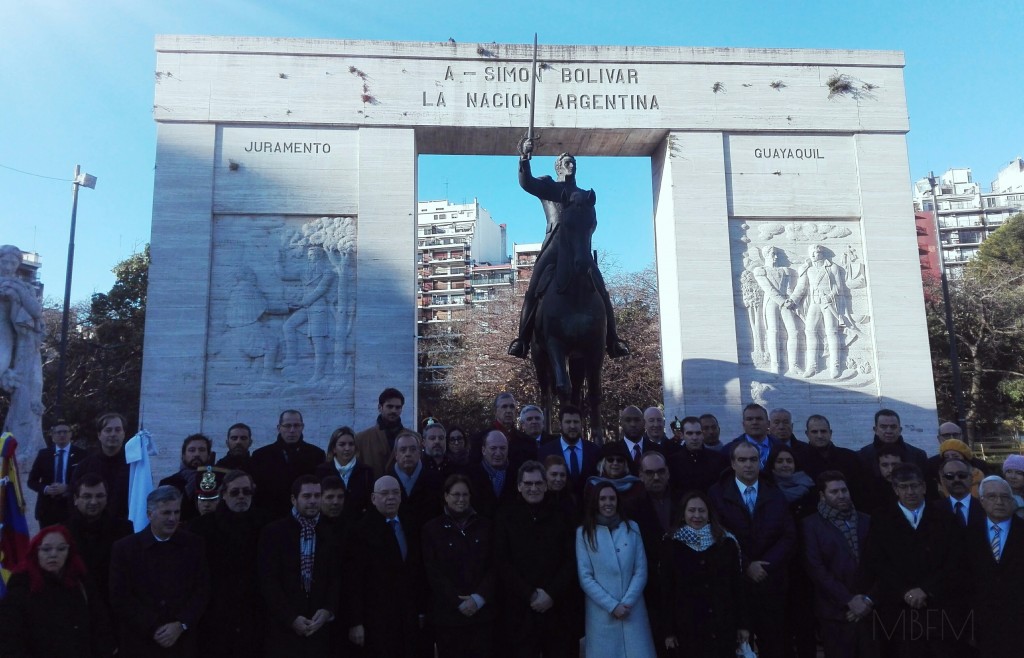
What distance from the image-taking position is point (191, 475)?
Result: 6.90 m

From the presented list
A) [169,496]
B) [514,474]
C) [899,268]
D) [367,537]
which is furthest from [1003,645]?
[899,268]

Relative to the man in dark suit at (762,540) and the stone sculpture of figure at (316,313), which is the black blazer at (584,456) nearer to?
the man in dark suit at (762,540)

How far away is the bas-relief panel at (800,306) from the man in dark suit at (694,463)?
26.6 ft

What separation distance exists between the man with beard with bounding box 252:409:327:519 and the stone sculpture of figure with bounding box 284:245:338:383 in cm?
711

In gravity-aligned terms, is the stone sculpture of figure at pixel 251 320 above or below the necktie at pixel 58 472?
above

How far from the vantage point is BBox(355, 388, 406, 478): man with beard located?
8133mm

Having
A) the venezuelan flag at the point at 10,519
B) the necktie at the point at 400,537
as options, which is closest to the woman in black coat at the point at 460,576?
the necktie at the point at 400,537

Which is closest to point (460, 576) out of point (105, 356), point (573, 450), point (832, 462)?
point (573, 450)

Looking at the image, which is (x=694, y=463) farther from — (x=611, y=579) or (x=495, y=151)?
(x=495, y=151)

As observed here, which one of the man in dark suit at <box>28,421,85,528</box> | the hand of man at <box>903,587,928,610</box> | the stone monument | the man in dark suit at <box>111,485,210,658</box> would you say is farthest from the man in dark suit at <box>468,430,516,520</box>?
the stone monument

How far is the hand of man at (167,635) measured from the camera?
17.5ft

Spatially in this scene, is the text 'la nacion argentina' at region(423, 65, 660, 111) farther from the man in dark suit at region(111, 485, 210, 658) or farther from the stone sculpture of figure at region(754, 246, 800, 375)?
the man in dark suit at region(111, 485, 210, 658)

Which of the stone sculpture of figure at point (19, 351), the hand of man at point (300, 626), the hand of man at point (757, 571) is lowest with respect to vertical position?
the hand of man at point (300, 626)

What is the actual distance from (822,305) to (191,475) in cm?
1274
